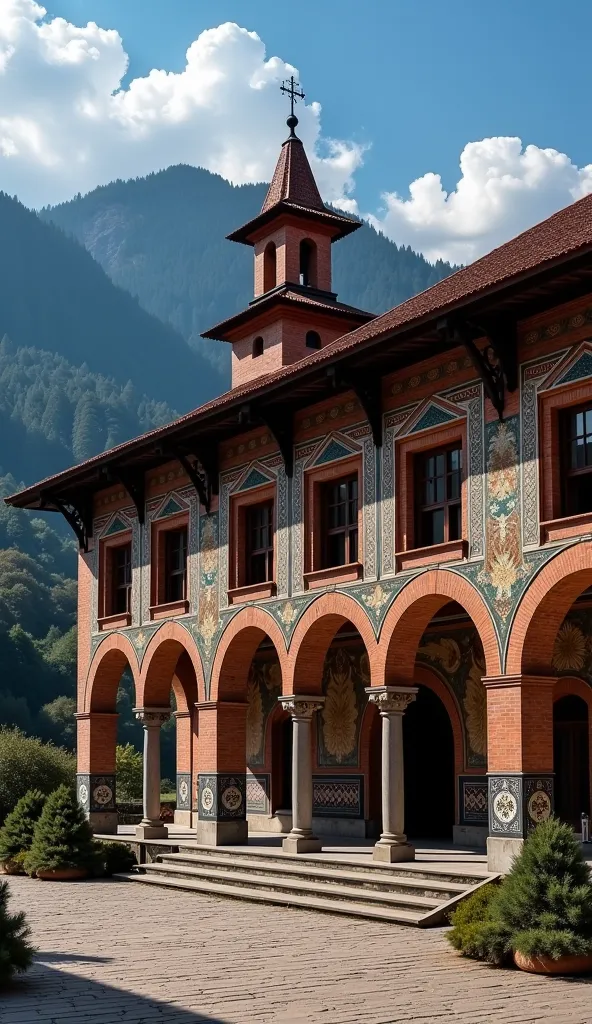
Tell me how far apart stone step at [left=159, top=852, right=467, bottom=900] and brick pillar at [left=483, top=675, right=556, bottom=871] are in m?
0.69

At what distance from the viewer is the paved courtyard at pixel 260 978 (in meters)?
9.58

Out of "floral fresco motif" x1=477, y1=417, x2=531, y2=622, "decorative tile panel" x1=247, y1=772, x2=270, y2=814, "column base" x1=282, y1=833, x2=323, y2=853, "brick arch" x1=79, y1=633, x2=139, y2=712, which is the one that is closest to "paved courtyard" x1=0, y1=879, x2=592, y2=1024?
"column base" x1=282, y1=833, x2=323, y2=853

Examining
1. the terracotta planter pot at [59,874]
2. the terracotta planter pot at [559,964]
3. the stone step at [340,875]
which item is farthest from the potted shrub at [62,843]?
the terracotta planter pot at [559,964]

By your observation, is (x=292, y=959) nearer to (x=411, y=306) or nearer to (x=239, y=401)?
(x=239, y=401)

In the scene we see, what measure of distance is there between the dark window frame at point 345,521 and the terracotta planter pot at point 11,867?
7391mm

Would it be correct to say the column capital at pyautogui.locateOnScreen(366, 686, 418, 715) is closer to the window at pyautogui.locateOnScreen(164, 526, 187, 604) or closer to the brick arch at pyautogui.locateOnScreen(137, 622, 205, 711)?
the brick arch at pyautogui.locateOnScreen(137, 622, 205, 711)

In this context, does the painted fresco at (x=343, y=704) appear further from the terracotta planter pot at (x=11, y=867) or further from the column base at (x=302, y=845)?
the terracotta planter pot at (x=11, y=867)

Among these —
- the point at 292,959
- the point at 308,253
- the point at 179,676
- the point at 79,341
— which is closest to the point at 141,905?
the point at 292,959

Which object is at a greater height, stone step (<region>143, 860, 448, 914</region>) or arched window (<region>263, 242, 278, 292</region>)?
arched window (<region>263, 242, 278, 292</region>)

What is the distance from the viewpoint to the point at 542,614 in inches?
617

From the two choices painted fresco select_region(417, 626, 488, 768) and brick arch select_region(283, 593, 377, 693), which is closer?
brick arch select_region(283, 593, 377, 693)

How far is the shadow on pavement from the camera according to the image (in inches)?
368

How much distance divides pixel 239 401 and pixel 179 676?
11867mm

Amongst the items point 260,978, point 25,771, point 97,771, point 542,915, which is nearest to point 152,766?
point 97,771
